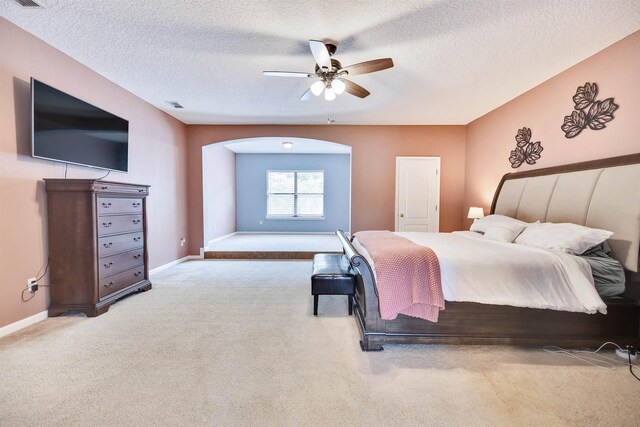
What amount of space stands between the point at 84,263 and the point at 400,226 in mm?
4816

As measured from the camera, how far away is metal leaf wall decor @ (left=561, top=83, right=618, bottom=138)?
2.54 meters

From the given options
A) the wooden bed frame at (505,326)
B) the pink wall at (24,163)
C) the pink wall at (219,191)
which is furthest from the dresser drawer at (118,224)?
the wooden bed frame at (505,326)

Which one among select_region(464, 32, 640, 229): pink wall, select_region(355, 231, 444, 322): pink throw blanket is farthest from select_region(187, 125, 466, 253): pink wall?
select_region(355, 231, 444, 322): pink throw blanket

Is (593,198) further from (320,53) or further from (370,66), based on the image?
(320,53)

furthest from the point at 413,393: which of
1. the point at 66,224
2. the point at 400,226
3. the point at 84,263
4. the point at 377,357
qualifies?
the point at 400,226

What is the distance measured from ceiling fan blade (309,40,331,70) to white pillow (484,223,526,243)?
259 centimetres

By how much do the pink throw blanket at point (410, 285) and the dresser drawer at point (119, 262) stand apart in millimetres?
2833

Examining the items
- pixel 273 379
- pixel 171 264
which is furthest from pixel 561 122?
pixel 171 264

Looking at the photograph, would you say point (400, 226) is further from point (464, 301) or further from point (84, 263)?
point (84, 263)

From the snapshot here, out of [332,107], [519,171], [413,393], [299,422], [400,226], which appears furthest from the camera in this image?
[400,226]

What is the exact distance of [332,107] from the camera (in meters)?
4.23

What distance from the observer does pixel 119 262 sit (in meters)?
2.99

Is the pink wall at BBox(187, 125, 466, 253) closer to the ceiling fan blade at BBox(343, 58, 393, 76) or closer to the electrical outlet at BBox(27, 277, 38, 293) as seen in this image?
the ceiling fan blade at BBox(343, 58, 393, 76)

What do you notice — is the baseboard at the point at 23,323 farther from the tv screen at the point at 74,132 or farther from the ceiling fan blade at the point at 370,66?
the ceiling fan blade at the point at 370,66
